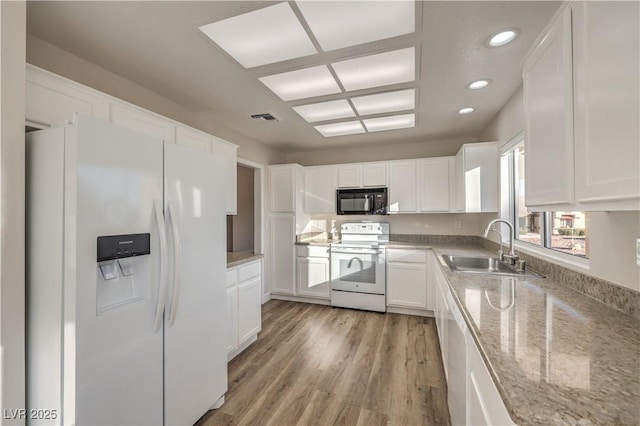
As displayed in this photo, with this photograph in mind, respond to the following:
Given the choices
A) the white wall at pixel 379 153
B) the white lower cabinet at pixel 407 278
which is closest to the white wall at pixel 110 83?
the white wall at pixel 379 153

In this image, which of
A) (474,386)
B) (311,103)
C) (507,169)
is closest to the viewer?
(474,386)

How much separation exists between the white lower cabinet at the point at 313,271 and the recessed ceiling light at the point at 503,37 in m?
2.94

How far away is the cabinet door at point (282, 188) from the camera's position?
414cm

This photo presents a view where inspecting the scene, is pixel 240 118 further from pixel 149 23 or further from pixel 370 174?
pixel 370 174

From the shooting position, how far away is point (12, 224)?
118 cm

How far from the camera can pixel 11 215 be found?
1179 millimetres

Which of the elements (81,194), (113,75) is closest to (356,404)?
(81,194)

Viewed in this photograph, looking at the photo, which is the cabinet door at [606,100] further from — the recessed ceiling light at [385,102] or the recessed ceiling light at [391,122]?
the recessed ceiling light at [391,122]

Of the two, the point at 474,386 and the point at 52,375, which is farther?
A: the point at 52,375

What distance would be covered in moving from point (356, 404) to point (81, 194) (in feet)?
6.81

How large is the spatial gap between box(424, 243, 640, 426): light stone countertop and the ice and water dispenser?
154cm

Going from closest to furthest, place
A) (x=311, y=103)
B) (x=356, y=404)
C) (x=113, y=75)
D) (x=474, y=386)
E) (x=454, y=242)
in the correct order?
(x=474, y=386) → (x=356, y=404) → (x=113, y=75) → (x=311, y=103) → (x=454, y=242)

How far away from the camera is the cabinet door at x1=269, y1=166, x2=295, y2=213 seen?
4.14 m

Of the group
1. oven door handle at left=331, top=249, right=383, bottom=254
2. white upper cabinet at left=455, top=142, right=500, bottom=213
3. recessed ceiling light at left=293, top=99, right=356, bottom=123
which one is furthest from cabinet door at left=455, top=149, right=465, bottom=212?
recessed ceiling light at left=293, top=99, right=356, bottom=123
